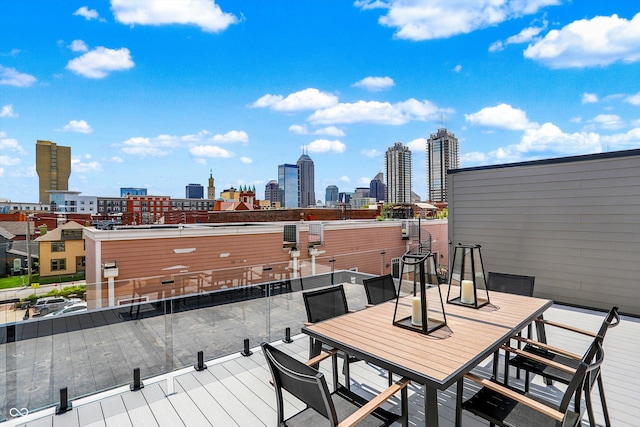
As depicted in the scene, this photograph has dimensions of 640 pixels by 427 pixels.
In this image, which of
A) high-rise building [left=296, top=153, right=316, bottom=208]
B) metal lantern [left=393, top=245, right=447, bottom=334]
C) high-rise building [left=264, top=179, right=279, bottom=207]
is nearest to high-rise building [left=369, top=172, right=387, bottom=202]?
high-rise building [left=296, top=153, right=316, bottom=208]

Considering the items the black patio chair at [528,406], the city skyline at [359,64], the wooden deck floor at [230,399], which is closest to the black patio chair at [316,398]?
the black patio chair at [528,406]

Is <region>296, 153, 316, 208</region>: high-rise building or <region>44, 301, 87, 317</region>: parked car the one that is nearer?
<region>44, 301, 87, 317</region>: parked car

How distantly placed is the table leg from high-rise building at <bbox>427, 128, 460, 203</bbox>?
3811cm

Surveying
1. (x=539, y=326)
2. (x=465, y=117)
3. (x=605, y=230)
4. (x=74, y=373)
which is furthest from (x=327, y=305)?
(x=465, y=117)

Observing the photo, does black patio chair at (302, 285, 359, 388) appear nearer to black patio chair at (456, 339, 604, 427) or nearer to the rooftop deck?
the rooftop deck

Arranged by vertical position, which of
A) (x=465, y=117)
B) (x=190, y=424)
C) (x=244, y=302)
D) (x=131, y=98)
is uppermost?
(x=131, y=98)

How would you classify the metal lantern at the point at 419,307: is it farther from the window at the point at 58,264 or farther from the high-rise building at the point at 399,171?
the high-rise building at the point at 399,171

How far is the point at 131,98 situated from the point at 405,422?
92.6 feet

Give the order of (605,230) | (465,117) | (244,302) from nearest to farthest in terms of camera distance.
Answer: (244,302) → (605,230) → (465,117)

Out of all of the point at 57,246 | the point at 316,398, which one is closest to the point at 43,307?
the point at 316,398

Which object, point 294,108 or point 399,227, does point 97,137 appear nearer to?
point 294,108

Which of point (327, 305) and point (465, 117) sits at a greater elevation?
point (465, 117)

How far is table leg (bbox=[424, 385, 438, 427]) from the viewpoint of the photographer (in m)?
1.75

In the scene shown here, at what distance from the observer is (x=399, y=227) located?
47.6ft
